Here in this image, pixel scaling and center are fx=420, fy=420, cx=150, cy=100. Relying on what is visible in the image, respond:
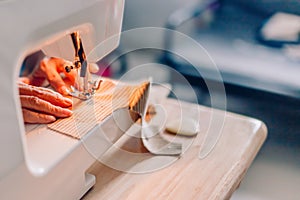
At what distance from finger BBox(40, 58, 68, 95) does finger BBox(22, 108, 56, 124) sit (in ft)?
0.36

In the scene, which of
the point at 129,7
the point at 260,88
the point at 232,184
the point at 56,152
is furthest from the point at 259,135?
the point at 129,7

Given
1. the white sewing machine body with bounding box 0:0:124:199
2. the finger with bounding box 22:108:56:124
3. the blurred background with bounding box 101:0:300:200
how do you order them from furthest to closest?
the blurred background with bounding box 101:0:300:200 → the finger with bounding box 22:108:56:124 → the white sewing machine body with bounding box 0:0:124:199

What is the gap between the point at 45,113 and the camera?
32.1 inches

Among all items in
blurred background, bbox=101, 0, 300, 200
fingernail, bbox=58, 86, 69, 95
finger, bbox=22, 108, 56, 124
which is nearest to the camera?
finger, bbox=22, 108, 56, 124

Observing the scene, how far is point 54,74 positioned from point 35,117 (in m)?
0.18

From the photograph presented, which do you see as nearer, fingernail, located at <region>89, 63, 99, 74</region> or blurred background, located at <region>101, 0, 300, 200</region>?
fingernail, located at <region>89, 63, 99, 74</region>

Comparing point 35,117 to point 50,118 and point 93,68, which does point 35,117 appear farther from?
point 93,68

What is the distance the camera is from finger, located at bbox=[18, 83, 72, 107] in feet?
2.68

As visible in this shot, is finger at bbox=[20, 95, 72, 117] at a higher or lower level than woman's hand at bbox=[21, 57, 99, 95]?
higher

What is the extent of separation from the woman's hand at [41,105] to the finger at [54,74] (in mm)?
61

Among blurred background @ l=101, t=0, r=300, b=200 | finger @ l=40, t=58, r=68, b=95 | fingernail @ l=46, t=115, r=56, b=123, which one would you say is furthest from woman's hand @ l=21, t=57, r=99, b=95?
blurred background @ l=101, t=0, r=300, b=200

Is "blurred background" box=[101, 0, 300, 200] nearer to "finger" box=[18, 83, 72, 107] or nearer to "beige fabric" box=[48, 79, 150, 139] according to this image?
"beige fabric" box=[48, 79, 150, 139]

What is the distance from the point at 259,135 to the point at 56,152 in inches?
20.2

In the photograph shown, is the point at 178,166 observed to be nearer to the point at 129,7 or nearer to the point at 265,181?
the point at 265,181
